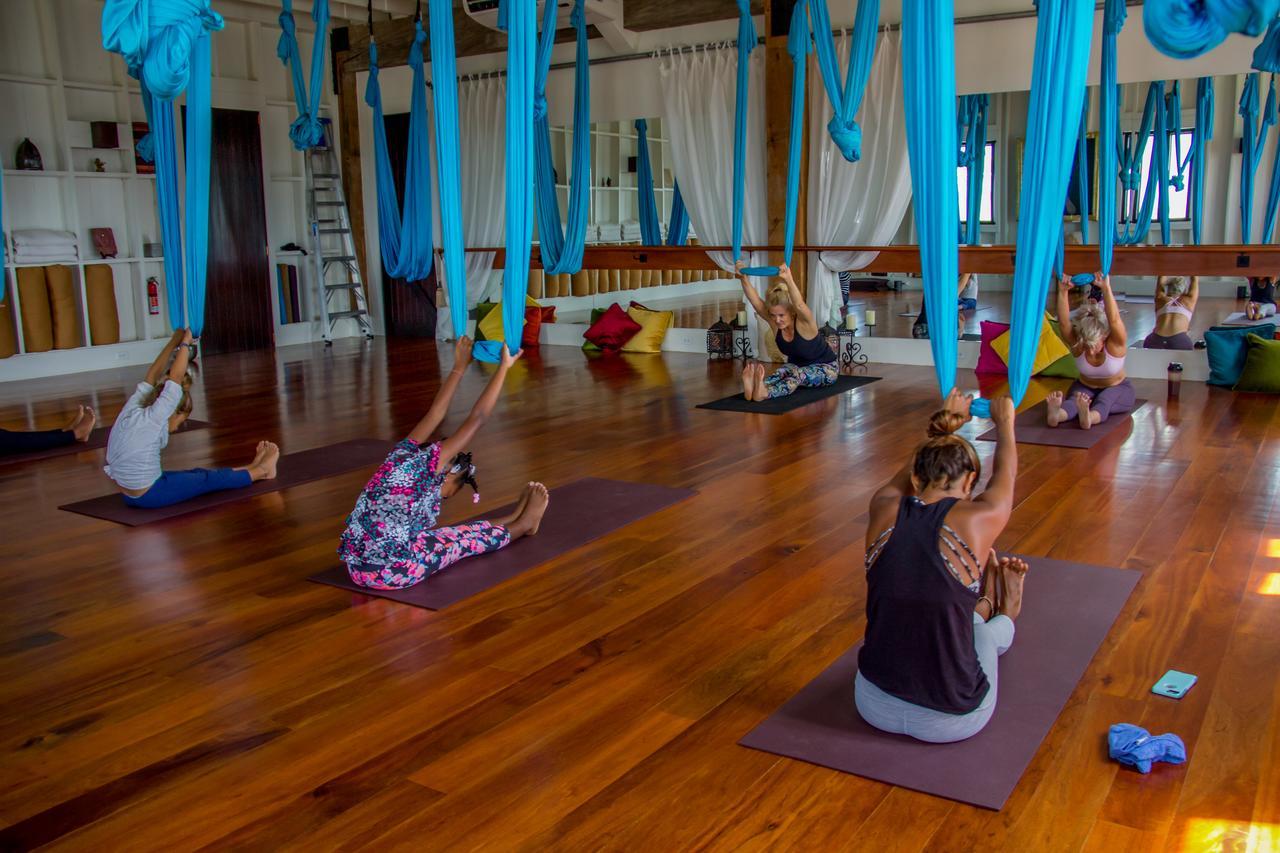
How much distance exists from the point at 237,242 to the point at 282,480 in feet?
18.7

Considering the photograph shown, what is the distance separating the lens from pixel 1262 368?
258 inches

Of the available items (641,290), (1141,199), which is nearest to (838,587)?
(1141,199)

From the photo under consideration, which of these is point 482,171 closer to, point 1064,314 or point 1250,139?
point 1064,314

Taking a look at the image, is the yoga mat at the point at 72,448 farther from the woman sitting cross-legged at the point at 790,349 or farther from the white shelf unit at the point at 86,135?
the woman sitting cross-legged at the point at 790,349

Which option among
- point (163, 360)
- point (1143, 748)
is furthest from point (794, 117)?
point (1143, 748)

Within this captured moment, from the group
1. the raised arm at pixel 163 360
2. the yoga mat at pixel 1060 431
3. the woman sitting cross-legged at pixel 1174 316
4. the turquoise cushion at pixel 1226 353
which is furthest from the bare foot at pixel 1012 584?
the woman sitting cross-legged at pixel 1174 316

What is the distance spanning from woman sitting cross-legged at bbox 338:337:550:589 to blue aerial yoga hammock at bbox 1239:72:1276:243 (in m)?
7.15

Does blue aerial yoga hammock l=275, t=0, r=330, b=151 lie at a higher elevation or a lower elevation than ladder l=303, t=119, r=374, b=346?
higher

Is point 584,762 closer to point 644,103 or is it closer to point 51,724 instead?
point 51,724

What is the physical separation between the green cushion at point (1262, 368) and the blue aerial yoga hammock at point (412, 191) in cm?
548

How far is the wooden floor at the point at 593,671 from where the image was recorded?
217 centimetres

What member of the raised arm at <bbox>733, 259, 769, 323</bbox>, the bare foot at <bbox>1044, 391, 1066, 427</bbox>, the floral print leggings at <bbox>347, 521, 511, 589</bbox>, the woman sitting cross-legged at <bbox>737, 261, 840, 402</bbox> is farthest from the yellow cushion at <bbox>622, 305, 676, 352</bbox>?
the floral print leggings at <bbox>347, 521, 511, 589</bbox>

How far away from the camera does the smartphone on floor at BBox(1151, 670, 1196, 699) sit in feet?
8.66

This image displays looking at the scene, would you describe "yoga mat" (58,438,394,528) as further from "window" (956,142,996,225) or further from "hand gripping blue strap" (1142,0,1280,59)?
"window" (956,142,996,225)
